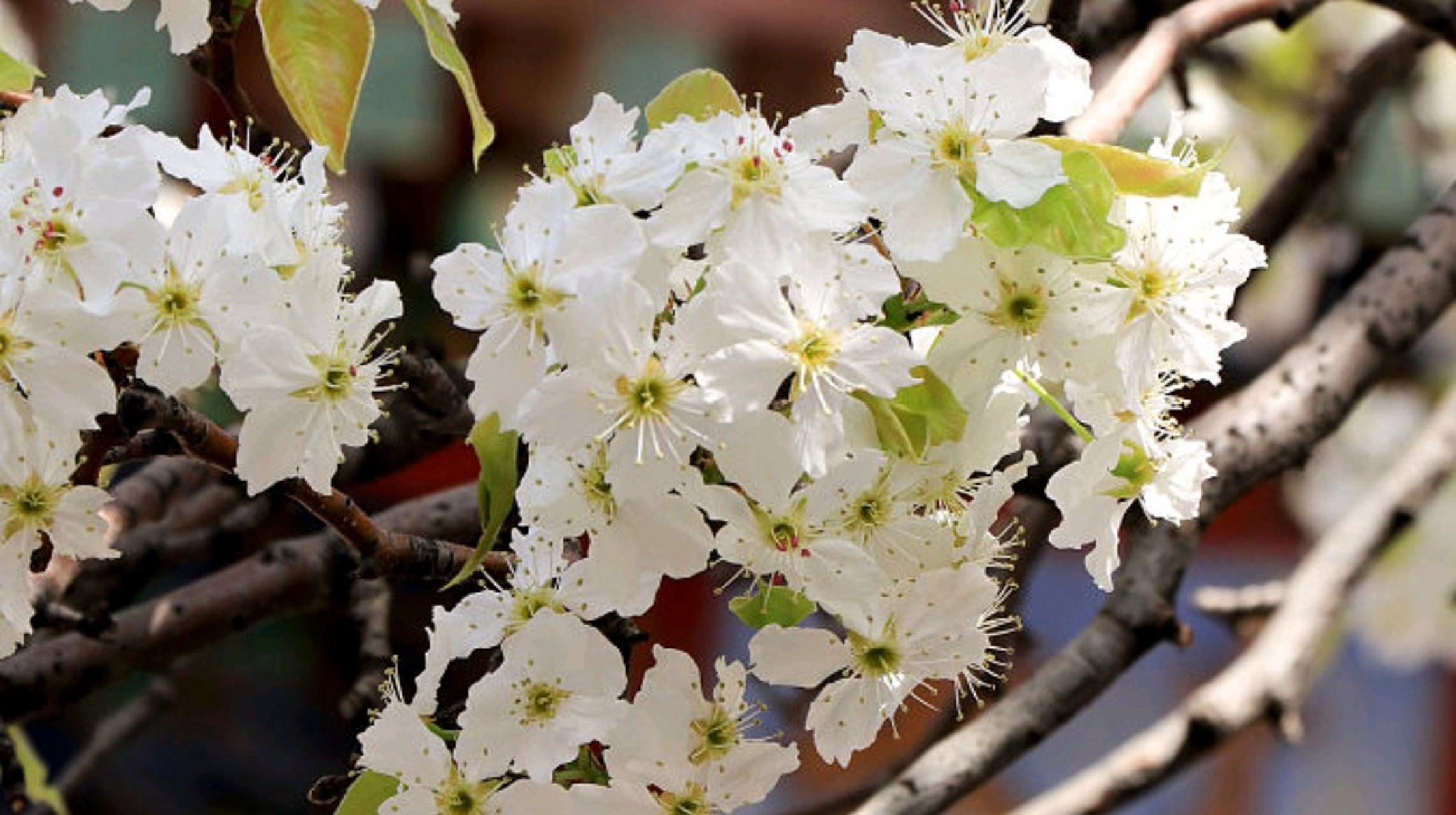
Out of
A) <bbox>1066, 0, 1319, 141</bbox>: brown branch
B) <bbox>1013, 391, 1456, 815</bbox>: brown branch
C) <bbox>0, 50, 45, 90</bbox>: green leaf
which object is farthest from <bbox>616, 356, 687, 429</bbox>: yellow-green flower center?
<bbox>1013, 391, 1456, 815</bbox>: brown branch

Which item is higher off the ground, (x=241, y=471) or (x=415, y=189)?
(x=241, y=471)

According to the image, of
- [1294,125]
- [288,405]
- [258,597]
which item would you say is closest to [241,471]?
[288,405]

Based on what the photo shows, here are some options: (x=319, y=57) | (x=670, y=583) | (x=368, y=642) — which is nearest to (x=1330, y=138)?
(x=368, y=642)

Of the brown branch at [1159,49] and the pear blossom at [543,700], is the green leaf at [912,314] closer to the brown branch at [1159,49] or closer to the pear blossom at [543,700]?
the pear blossom at [543,700]

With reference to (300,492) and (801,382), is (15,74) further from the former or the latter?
(801,382)

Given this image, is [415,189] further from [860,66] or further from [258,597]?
[860,66]

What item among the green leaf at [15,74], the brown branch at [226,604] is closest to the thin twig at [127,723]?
the brown branch at [226,604]

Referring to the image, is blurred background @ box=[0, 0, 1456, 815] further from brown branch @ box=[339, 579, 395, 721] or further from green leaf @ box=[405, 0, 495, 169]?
green leaf @ box=[405, 0, 495, 169]
